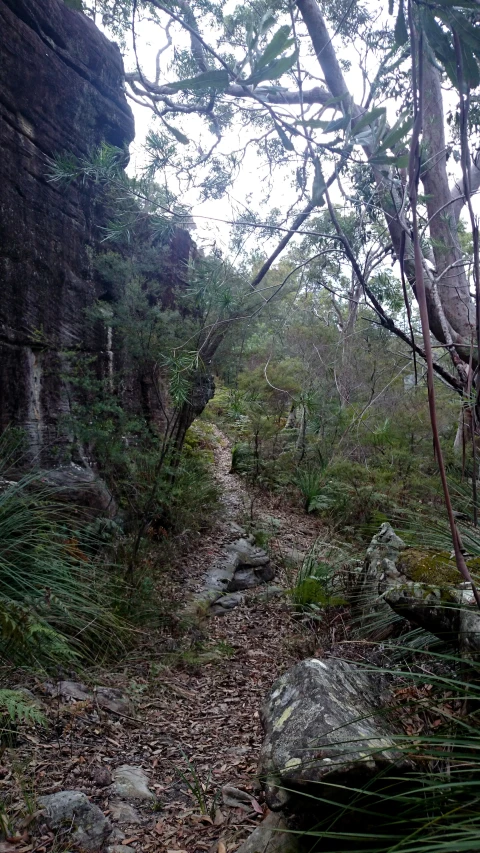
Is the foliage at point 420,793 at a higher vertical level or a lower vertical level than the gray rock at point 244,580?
higher

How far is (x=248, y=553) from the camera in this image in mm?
7445

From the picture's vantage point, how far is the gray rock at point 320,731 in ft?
7.19

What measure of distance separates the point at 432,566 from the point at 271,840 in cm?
162

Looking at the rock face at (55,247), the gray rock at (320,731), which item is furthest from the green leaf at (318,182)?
the rock face at (55,247)

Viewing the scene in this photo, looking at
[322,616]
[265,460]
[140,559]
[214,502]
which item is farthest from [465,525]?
[265,460]

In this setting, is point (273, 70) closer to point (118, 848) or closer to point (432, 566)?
point (432, 566)

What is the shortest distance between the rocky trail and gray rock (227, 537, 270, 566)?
113 cm

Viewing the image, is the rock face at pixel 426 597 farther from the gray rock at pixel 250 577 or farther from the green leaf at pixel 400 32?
the gray rock at pixel 250 577

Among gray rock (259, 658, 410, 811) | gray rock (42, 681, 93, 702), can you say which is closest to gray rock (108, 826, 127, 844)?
gray rock (259, 658, 410, 811)

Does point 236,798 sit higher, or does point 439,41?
point 439,41

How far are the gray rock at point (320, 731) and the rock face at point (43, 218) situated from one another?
12.6ft

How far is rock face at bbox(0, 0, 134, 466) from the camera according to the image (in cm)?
583

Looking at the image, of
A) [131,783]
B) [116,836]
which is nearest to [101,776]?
[131,783]

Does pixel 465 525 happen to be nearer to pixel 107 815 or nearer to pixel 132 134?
pixel 107 815
